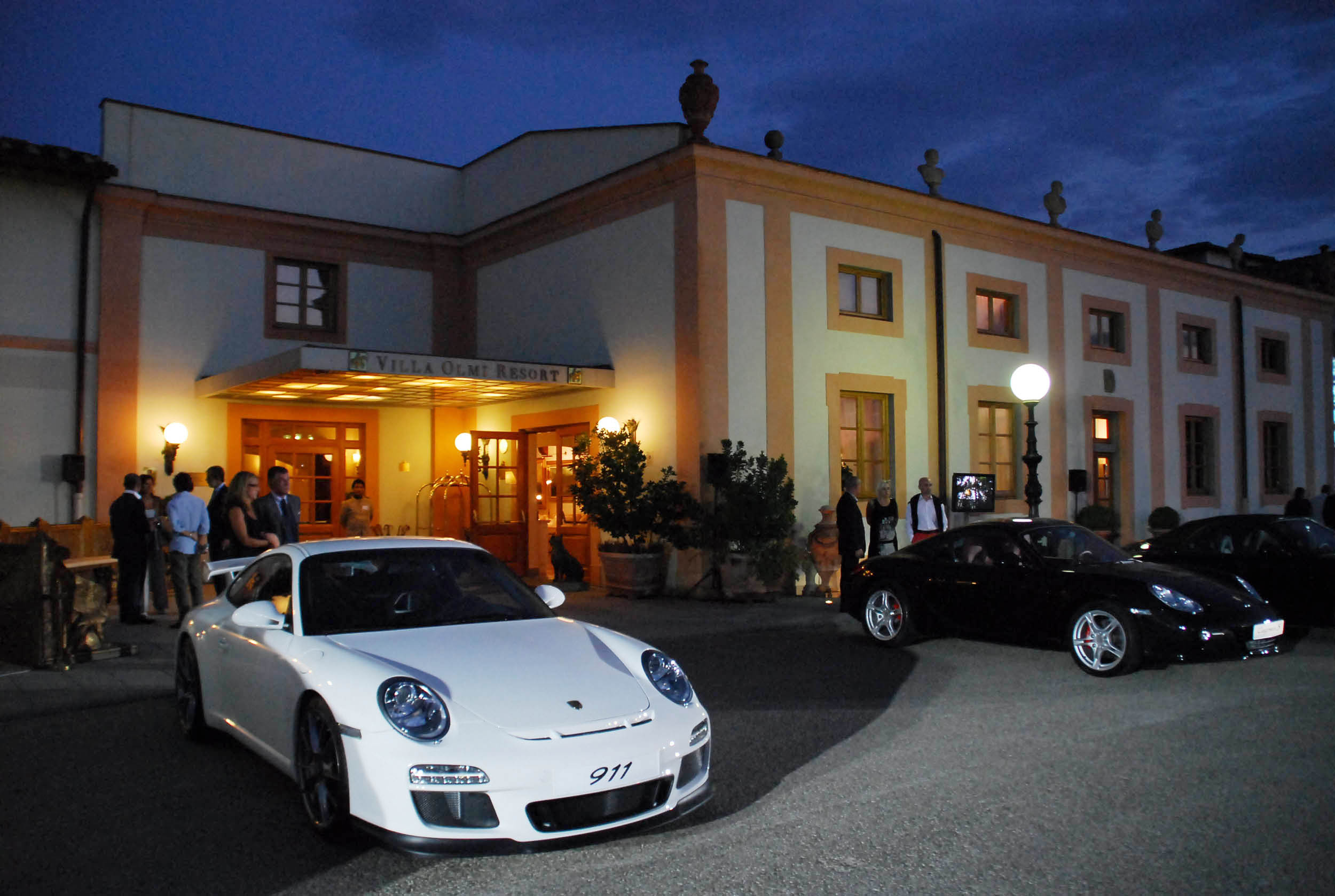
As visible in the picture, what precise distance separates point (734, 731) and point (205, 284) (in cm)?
1371

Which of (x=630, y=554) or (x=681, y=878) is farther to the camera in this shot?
(x=630, y=554)

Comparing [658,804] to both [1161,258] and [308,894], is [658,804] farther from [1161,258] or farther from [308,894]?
[1161,258]

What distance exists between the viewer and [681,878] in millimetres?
3988

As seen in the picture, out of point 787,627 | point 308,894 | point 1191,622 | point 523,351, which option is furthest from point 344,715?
point 523,351

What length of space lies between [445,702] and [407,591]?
4.46ft

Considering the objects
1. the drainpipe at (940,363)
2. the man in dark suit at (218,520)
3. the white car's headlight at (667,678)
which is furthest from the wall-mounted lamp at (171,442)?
the white car's headlight at (667,678)

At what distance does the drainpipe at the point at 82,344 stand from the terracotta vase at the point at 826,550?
35.2 ft

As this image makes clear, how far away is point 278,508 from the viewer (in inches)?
412

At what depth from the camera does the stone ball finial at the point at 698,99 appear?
47.5 feet

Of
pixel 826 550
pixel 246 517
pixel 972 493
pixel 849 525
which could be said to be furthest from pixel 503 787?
pixel 972 493

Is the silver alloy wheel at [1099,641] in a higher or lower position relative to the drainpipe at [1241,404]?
lower

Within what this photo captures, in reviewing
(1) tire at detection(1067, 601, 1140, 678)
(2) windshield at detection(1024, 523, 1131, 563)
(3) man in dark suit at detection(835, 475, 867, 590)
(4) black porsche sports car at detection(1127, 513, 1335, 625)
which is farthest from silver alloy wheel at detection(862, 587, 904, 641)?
(4) black porsche sports car at detection(1127, 513, 1335, 625)

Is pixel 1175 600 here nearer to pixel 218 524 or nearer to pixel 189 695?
pixel 189 695

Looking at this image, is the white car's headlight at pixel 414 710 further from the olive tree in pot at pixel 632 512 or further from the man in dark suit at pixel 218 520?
the olive tree in pot at pixel 632 512
